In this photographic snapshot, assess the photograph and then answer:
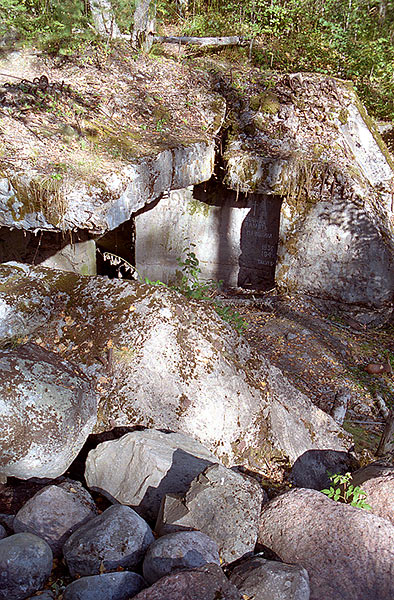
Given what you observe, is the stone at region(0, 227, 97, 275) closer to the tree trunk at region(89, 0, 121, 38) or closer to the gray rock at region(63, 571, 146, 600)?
the tree trunk at region(89, 0, 121, 38)

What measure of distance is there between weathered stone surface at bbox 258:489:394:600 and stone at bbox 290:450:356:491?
133cm

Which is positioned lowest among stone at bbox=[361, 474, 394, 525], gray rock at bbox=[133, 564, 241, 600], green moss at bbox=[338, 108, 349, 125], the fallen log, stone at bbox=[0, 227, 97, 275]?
stone at bbox=[361, 474, 394, 525]

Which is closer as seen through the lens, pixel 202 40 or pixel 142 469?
pixel 142 469

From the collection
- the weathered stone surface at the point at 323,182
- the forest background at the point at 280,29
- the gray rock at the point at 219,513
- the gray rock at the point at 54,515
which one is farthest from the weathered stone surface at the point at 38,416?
the forest background at the point at 280,29

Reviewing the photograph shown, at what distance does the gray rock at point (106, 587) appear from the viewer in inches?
71.9

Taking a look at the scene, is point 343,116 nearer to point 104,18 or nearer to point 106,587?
point 104,18

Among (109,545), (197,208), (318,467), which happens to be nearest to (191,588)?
(109,545)

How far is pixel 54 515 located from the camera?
2.31 m

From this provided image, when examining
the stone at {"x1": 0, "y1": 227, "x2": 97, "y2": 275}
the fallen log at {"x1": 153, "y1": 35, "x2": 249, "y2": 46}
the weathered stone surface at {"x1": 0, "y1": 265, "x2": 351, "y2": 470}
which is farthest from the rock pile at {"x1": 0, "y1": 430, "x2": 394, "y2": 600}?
the fallen log at {"x1": 153, "y1": 35, "x2": 249, "y2": 46}

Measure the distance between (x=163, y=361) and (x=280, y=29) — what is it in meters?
9.89

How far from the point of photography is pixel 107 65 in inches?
332

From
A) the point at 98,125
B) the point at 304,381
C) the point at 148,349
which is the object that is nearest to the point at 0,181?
the point at 98,125

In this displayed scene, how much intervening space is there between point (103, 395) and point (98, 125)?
5305mm

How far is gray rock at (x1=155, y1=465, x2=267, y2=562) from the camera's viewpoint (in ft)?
7.29
